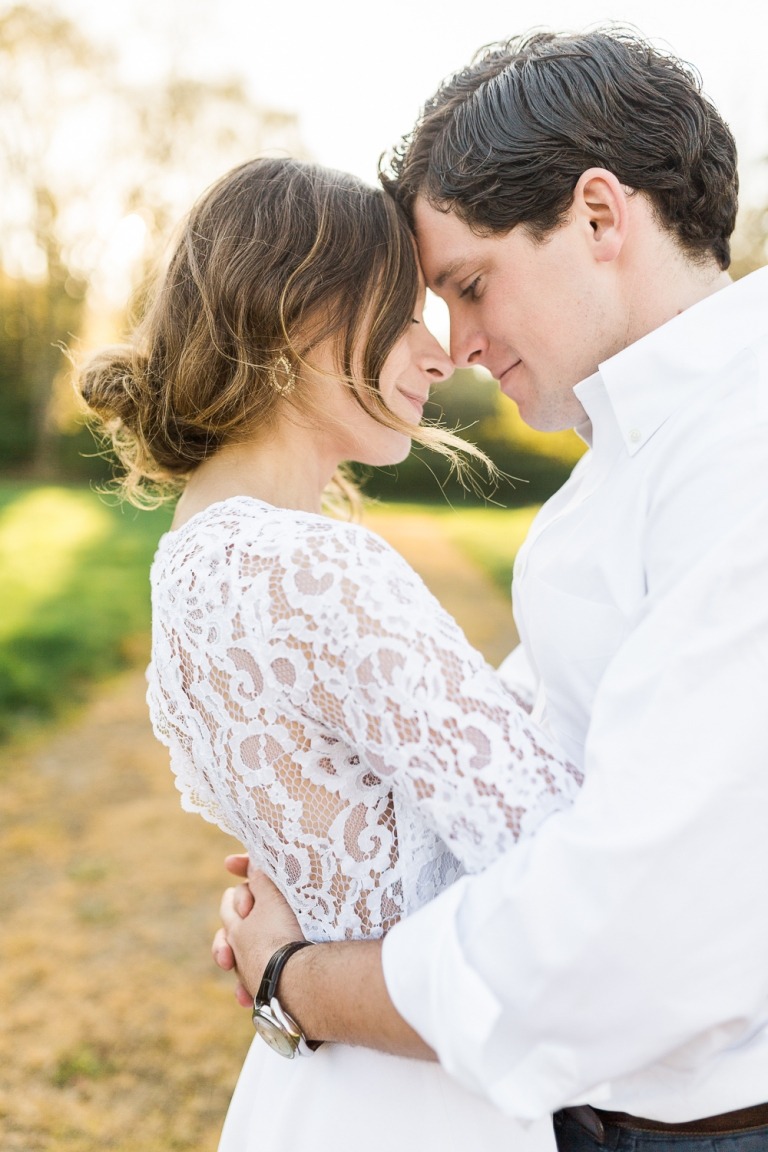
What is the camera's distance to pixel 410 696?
1.41 meters

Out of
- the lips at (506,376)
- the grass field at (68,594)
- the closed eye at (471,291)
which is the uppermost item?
the closed eye at (471,291)

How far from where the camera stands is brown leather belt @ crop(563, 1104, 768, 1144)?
1555mm

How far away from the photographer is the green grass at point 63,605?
7.80 m

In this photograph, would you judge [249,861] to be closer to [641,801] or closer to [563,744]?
[563,744]

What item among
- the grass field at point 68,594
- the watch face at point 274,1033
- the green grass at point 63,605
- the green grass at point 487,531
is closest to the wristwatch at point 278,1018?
the watch face at point 274,1033

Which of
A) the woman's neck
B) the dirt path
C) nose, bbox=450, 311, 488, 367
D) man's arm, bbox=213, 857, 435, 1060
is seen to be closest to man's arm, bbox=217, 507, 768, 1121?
man's arm, bbox=213, 857, 435, 1060

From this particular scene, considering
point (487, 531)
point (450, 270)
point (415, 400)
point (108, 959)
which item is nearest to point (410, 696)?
point (415, 400)

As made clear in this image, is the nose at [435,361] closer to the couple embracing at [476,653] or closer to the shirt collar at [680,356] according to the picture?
the couple embracing at [476,653]

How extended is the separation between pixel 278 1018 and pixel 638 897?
70cm

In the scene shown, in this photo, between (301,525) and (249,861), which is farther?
(249,861)

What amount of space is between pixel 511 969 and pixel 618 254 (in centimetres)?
146

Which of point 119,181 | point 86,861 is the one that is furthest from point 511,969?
point 119,181

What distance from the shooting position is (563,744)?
69.6 inches

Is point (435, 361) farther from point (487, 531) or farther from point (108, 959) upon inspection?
point (487, 531)
